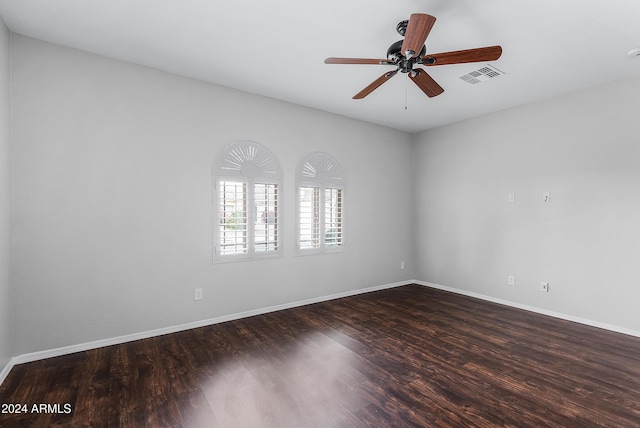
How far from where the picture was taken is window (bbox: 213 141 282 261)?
353cm

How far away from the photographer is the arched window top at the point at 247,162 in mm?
3564

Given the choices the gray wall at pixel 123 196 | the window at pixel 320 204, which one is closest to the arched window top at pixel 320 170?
the window at pixel 320 204

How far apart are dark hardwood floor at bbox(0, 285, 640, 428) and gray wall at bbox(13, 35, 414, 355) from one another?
397 millimetres

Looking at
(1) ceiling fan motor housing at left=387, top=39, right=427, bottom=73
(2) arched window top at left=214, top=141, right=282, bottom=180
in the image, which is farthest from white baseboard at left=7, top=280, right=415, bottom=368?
(1) ceiling fan motor housing at left=387, top=39, right=427, bottom=73

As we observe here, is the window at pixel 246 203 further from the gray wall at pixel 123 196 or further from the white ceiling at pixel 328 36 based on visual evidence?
the white ceiling at pixel 328 36

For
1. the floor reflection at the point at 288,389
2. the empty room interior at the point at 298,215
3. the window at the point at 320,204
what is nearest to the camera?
the floor reflection at the point at 288,389

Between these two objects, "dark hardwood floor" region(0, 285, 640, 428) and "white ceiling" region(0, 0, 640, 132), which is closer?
"dark hardwood floor" region(0, 285, 640, 428)

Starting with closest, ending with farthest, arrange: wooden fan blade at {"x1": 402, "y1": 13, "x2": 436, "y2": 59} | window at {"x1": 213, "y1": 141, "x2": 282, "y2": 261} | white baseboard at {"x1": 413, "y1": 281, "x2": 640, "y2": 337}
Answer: wooden fan blade at {"x1": 402, "y1": 13, "x2": 436, "y2": 59} < white baseboard at {"x1": 413, "y1": 281, "x2": 640, "y2": 337} < window at {"x1": 213, "y1": 141, "x2": 282, "y2": 261}

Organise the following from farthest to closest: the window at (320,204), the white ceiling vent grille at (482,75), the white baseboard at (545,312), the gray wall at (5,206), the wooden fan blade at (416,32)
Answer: the window at (320,204)
the white baseboard at (545,312)
the white ceiling vent grille at (482,75)
the gray wall at (5,206)
the wooden fan blade at (416,32)

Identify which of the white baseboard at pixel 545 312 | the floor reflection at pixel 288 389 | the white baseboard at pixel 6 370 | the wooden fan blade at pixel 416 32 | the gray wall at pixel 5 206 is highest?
the wooden fan blade at pixel 416 32

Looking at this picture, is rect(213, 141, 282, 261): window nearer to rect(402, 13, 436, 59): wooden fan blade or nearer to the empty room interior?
the empty room interior

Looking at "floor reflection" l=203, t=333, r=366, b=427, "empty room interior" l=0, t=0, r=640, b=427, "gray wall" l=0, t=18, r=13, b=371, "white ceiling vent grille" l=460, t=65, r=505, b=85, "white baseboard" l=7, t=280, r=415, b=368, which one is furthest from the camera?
"white ceiling vent grille" l=460, t=65, r=505, b=85

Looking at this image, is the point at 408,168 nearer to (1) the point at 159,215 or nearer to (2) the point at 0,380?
(1) the point at 159,215

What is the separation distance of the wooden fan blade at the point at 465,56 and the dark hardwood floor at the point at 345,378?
2.44 metres
